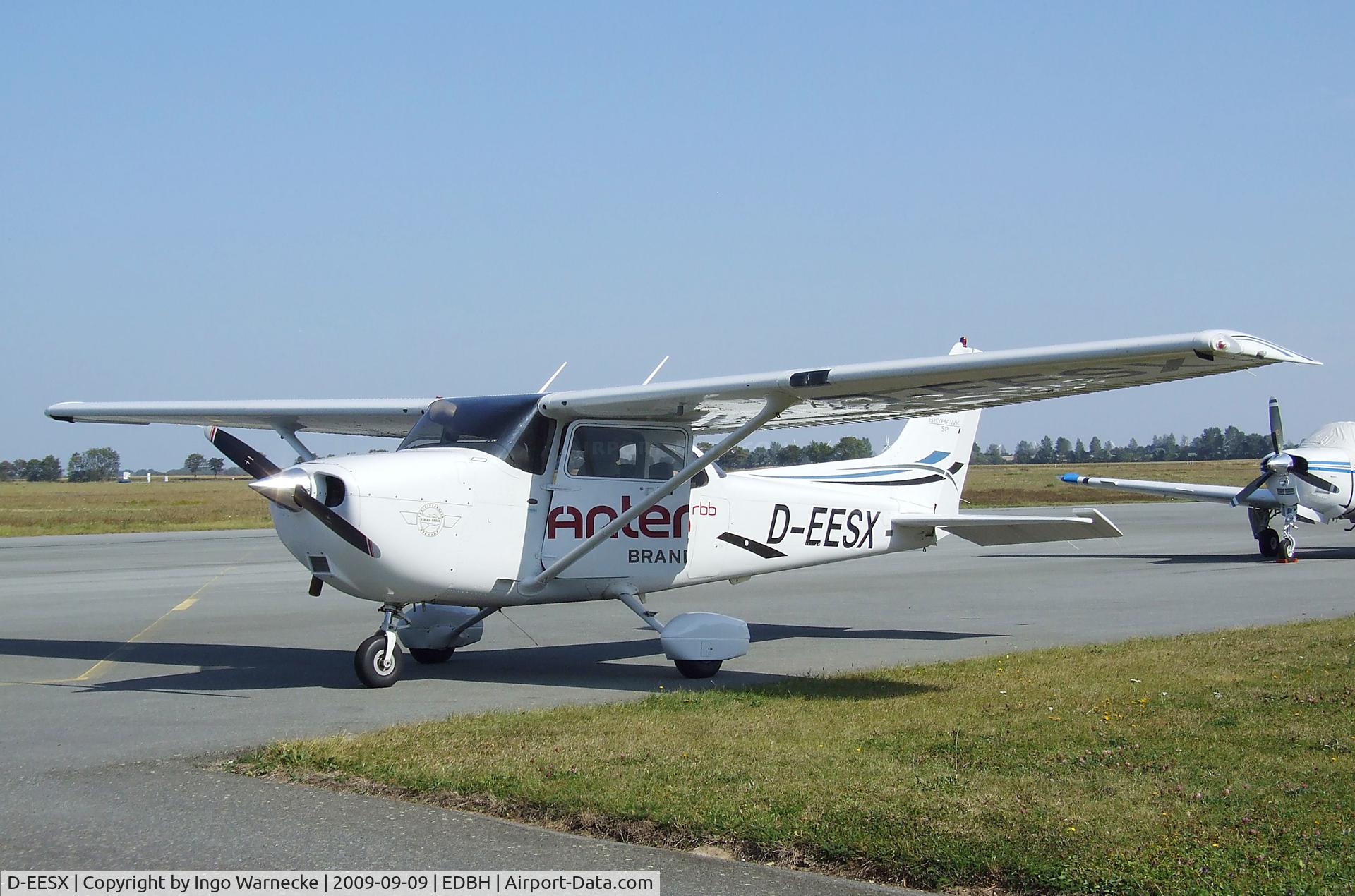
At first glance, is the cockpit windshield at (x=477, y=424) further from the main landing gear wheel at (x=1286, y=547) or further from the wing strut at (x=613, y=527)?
the main landing gear wheel at (x=1286, y=547)

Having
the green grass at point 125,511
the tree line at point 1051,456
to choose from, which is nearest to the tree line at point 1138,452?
the tree line at point 1051,456

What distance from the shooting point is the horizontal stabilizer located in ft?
36.8

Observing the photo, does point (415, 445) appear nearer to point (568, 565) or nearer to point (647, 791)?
point (568, 565)

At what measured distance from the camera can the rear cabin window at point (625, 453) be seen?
34.5 ft

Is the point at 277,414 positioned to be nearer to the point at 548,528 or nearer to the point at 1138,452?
the point at 548,528

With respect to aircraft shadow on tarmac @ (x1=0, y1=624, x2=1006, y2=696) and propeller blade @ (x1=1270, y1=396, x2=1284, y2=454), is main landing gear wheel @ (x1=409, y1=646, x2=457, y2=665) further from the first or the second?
propeller blade @ (x1=1270, y1=396, x2=1284, y2=454)

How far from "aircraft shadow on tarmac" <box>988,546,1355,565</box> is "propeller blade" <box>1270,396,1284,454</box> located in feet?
7.32

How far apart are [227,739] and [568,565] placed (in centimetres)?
342

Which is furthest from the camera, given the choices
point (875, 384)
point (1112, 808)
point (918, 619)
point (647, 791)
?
point (918, 619)

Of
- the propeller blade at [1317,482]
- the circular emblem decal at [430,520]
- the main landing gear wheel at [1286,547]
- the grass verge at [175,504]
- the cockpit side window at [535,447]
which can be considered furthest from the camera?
the grass verge at [175,504]

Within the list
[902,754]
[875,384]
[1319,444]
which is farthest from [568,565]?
[1319,444]

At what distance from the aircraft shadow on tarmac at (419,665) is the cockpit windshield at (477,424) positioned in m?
1.93

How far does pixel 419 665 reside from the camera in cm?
1110

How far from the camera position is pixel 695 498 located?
37.0 ft
